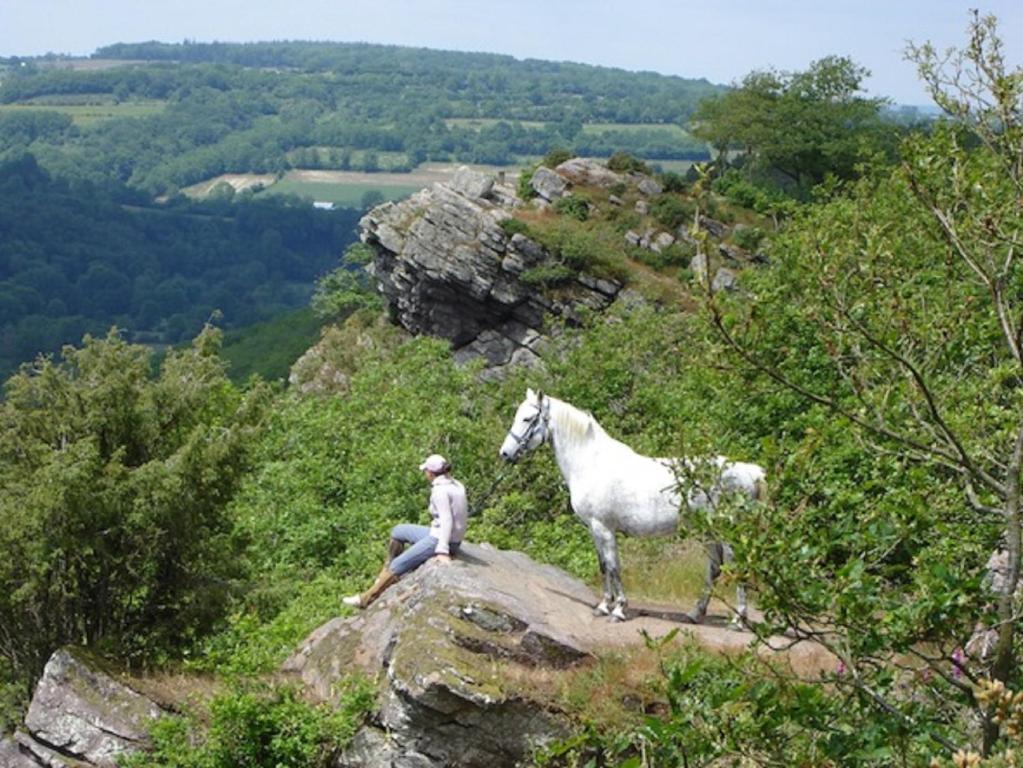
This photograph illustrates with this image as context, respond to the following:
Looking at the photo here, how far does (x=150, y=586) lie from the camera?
1886cm

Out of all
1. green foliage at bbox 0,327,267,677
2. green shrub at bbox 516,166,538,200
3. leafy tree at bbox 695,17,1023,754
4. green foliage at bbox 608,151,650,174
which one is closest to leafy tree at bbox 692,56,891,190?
green foliage at bbox 608,151,650,174

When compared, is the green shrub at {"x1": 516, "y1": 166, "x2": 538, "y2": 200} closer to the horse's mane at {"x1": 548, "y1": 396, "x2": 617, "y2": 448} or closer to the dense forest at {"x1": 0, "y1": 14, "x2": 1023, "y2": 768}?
the dense forest at {"x1": 0, "y1": 14, "x2": 1023, "y2": 768}

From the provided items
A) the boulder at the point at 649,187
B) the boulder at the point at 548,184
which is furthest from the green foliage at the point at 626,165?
the boulder at the point at 548,184

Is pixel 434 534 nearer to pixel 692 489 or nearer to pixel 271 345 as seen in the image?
pixel 692 489

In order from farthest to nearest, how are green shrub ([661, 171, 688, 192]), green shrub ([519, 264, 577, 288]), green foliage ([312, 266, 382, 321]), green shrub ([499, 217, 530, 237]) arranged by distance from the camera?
green foliage ([312, 266, 382, 321])
green shrub ([661, 171, 688, 192])
green shrub ([499, 217, 530, 237])
green shrub ([519, 264, 577, 288])

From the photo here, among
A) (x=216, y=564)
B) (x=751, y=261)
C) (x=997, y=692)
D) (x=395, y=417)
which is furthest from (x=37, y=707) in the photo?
(x=751, y=261)

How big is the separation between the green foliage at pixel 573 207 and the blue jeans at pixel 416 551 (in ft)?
170

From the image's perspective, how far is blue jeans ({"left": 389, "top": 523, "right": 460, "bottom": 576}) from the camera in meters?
15.6

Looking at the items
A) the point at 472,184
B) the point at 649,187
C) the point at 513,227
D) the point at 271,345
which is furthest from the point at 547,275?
the point at 271,345

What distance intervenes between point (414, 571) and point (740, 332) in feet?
26.0

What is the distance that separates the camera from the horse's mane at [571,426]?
611 inches

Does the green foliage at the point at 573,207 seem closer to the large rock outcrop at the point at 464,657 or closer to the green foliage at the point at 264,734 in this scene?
the large rock outcrop at the point at 464,657

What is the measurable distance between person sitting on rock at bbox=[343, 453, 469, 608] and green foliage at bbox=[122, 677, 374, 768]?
184cm

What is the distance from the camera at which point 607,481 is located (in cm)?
1530
